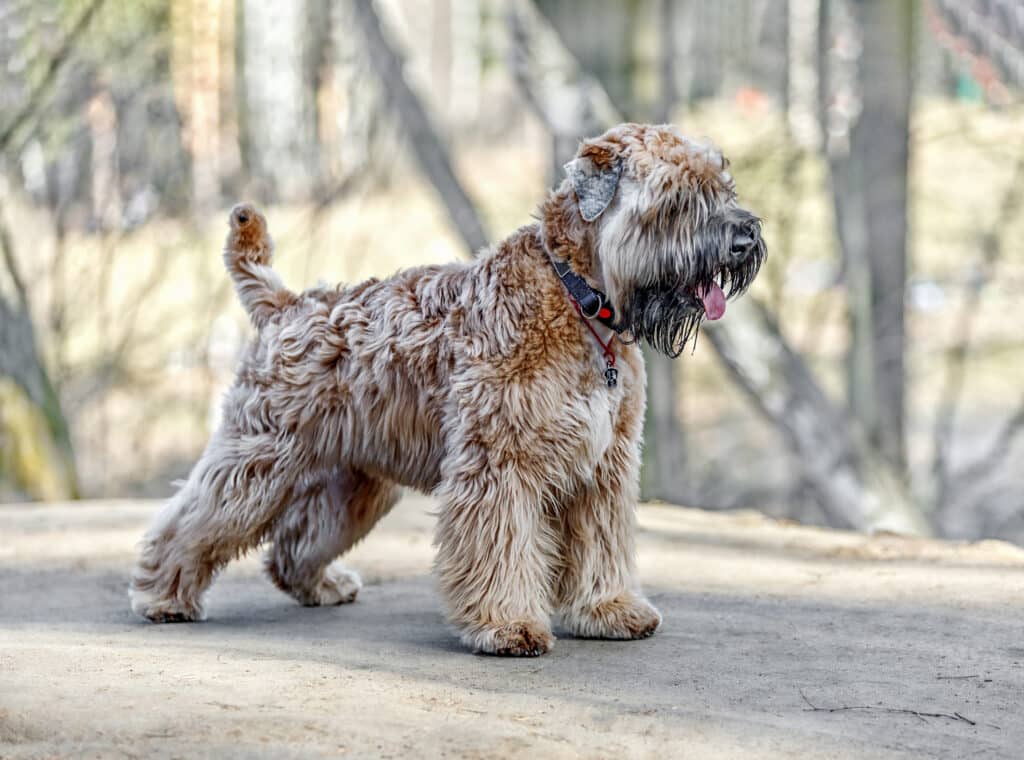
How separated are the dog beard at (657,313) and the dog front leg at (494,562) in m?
0.72

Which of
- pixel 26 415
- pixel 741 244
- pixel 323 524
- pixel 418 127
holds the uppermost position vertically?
pixel 418 127

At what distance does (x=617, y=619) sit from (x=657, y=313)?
1200 millimetres

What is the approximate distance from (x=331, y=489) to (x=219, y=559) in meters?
0.58

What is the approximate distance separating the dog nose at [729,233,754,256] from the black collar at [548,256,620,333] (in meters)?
0.51

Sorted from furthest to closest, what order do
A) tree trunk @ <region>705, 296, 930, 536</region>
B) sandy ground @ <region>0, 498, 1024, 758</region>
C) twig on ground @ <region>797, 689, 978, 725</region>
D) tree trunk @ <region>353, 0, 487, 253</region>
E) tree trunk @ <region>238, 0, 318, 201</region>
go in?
tree trunk @ <region>238, 0, 318, 201</region>, tree trunk @ <region>353, 0, 487, 253</region>, tree trunk @ <region>705, 296, 930, 536</region>, twig on ground @ <region>797, 689, 978, 725</region>, sandy ground @ <region>0, 498, 1024, 758</region>

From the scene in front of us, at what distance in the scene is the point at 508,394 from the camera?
5133 millimetres

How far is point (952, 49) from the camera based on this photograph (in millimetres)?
12336

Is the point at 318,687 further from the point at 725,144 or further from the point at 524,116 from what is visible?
the point at 524,116

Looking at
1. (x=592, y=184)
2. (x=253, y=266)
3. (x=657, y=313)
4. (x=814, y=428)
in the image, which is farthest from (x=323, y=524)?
(x=814, y=428)

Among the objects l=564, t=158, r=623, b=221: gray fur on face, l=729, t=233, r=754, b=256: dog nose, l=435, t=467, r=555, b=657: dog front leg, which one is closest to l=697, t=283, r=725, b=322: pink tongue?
l=729, t=233, r=754, b=256: dog nose

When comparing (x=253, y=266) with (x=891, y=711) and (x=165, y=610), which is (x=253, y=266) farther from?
(x=891, y=711)

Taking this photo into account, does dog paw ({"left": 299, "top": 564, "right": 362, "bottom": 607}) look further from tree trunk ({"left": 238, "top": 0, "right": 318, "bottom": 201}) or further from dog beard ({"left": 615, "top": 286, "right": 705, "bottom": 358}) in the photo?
tree trunk ({"left": 238, "top": 0, "right": 318, "bottom": 201})

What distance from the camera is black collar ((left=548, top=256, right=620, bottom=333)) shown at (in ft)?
17.2

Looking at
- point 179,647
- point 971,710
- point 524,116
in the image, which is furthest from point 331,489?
point 524,116
